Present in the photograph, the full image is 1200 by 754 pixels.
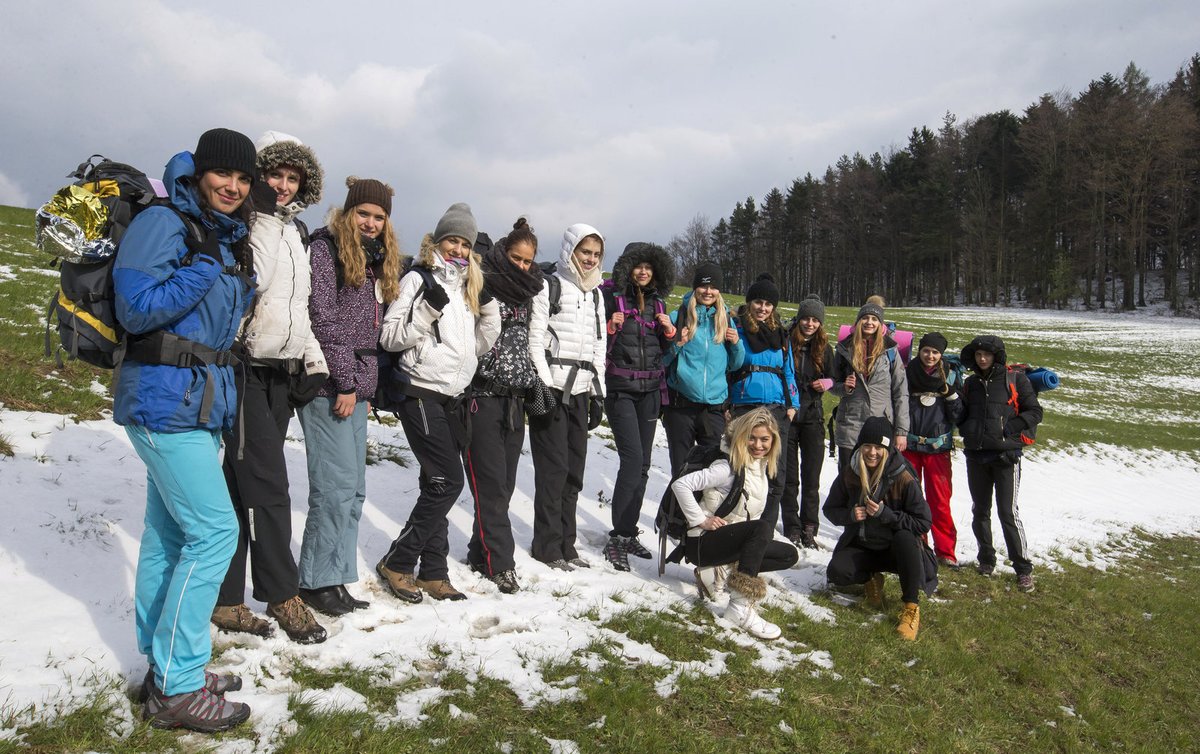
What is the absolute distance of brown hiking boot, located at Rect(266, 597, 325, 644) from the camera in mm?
3918

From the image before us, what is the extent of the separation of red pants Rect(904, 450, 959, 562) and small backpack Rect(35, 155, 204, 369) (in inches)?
314

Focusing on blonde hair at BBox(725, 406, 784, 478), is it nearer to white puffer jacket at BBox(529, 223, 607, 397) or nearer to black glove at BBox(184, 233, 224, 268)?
white puffer jacket at BBox(529, 223, 607, 397)

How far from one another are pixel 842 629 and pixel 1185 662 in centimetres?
366

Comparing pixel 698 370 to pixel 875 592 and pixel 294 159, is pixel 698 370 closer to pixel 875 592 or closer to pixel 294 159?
pixel 875 592

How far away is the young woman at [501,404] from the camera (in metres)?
5.24

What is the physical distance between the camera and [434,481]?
4.84 metres

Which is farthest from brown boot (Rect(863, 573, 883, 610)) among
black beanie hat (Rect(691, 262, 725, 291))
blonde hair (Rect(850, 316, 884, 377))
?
black beanie hat (Rect(691, 262, 725, 291))

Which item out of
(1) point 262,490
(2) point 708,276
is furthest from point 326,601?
(2) point 708,276

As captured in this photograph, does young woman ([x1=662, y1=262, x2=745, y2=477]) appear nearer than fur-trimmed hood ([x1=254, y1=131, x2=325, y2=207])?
No

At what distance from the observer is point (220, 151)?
314 cm

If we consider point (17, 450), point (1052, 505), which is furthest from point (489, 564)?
point (1052, 505)

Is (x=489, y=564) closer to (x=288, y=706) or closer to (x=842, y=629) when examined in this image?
(x=288, y=706)

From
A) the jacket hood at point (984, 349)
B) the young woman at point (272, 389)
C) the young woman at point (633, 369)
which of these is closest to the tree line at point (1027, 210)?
the jacket hood at point (984, 349)

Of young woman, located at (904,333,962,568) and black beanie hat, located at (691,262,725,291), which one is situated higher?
black beanie hat, located at (691,262,725,291)
